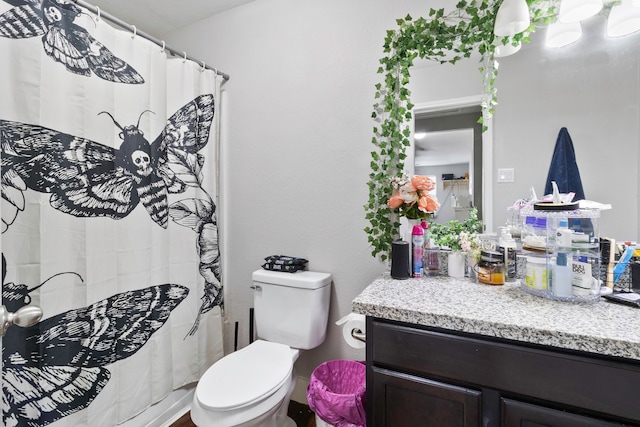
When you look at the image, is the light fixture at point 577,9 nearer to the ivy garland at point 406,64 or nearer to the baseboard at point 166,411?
the ivy garland at point 406,64

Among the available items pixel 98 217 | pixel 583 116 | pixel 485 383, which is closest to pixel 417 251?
pixel 485 383

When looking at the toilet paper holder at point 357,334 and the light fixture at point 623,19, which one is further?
the toilet paper holder at point 357,334

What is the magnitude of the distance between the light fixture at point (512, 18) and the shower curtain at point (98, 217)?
1.53 metres

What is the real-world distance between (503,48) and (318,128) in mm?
903

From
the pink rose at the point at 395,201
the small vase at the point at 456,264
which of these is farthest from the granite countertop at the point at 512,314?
the pink rose at the point at 395,201

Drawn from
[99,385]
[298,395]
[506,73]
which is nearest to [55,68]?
[99,385]

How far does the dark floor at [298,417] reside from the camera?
1570 mm

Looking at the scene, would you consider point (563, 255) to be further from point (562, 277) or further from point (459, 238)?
point (459, 238)

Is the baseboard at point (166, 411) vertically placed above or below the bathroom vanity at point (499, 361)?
below

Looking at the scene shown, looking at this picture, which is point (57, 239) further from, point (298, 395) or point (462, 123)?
point (462, 123)

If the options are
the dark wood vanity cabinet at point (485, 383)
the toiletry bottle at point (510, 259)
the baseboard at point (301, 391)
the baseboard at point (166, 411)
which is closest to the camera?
the dark wood vanity cabinet at point (485, 383)

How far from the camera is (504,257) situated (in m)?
1.15

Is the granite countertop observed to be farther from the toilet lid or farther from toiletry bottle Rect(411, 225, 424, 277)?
the toilet lid

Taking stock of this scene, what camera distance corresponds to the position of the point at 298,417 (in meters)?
1.62
